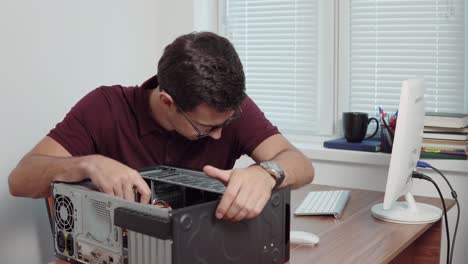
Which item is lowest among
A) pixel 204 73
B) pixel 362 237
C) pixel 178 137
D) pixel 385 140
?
pixel 362 237

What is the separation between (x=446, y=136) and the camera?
2.16m

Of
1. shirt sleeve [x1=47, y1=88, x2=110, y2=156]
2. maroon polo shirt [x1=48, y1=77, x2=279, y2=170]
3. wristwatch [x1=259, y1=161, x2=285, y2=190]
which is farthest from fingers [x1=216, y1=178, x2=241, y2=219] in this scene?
shirt sleeve [x1=47, y1=88, x2=110, y2=156]

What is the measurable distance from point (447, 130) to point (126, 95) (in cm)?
117

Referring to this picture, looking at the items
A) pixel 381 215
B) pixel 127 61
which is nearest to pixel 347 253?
pixel 381 215

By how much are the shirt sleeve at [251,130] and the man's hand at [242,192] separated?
52cm

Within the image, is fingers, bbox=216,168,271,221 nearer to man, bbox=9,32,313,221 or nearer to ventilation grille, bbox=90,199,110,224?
man, bbox=9,32,313,221

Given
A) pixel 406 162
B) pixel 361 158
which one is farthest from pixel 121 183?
pixel 361 158

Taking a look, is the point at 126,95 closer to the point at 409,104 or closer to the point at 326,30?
the point at 409,104

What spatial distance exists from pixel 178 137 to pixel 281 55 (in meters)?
1.15

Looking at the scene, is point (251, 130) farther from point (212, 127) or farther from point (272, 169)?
point (272, 169)

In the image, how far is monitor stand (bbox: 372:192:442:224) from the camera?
1726mm

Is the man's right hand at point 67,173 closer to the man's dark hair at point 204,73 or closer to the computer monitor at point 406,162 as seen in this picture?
the man's dark hair at point 204,73

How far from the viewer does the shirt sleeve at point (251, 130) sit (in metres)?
1.74

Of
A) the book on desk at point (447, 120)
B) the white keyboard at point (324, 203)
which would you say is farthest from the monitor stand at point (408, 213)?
the book on desk at point (447, 120)
